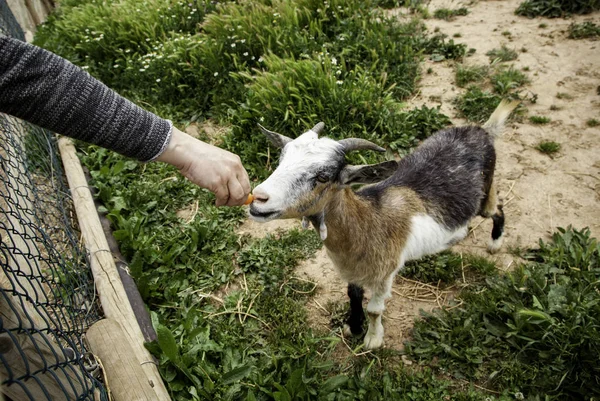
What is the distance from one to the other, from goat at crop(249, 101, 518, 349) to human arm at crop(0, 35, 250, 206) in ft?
1.28

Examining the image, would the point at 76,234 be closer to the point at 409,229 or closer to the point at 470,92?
the point at 409,229

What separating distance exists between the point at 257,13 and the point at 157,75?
64.4 inches

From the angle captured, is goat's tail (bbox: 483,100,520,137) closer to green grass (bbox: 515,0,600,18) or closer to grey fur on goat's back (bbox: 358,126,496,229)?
grey fur on goat's back (bbox: 358,126,496,229)

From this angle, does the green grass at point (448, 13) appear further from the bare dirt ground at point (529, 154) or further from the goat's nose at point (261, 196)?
the goat's nose at point (261, 196)

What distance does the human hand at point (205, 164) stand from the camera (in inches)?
59.1

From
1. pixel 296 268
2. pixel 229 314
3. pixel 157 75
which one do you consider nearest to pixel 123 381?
pixel 229 314

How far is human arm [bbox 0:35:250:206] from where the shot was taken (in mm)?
1182

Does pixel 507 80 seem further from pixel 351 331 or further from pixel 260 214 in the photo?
pixel 260 214

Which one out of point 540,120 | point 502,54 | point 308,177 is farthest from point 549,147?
point 308,177

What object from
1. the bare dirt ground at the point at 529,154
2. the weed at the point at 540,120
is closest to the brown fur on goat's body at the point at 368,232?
the bare dirt ground at the point at 529,154

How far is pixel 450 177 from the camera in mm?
2803

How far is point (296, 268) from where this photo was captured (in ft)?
11.1

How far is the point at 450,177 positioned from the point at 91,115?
2344mm

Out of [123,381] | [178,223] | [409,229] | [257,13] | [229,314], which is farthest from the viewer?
[257,13]
